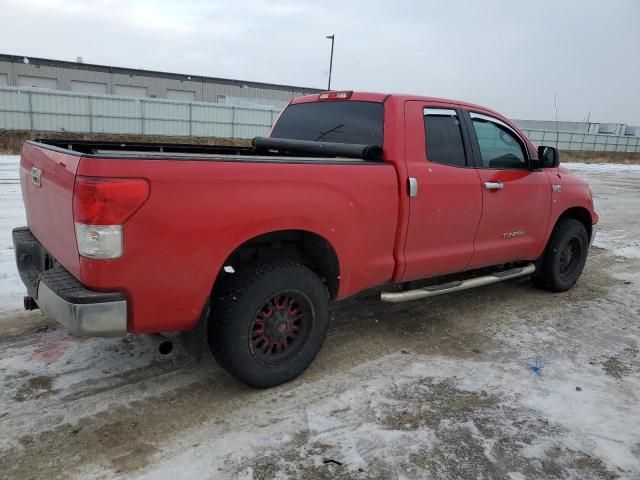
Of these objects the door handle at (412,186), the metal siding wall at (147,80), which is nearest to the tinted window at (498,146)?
the door handle at (412,186)

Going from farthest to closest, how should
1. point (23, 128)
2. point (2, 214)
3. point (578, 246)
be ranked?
point (23, 128)
point (2, 214)
point (578, 246)

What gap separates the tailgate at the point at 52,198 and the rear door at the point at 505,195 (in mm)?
3097

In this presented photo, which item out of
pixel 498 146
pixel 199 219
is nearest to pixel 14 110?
pixel 498 146

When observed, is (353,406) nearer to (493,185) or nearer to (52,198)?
(52,198)

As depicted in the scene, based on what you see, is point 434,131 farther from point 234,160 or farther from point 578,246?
point 578,246

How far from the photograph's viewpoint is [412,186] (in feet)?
12.5

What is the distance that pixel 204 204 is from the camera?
2801mm

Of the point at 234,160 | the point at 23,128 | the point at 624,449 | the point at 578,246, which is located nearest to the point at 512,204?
the point at 578,246

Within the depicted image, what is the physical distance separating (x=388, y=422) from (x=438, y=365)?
91 cm

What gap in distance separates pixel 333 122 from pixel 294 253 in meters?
1.40

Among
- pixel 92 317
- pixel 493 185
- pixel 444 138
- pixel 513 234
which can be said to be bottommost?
pixel 92 317

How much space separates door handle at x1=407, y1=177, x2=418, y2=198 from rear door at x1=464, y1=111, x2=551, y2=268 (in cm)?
85

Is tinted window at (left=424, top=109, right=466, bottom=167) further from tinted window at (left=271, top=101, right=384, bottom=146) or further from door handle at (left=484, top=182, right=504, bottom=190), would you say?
tinted window at (left=271, top=101, right=384, bottom=146)

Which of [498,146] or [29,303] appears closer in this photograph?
[29,303]
